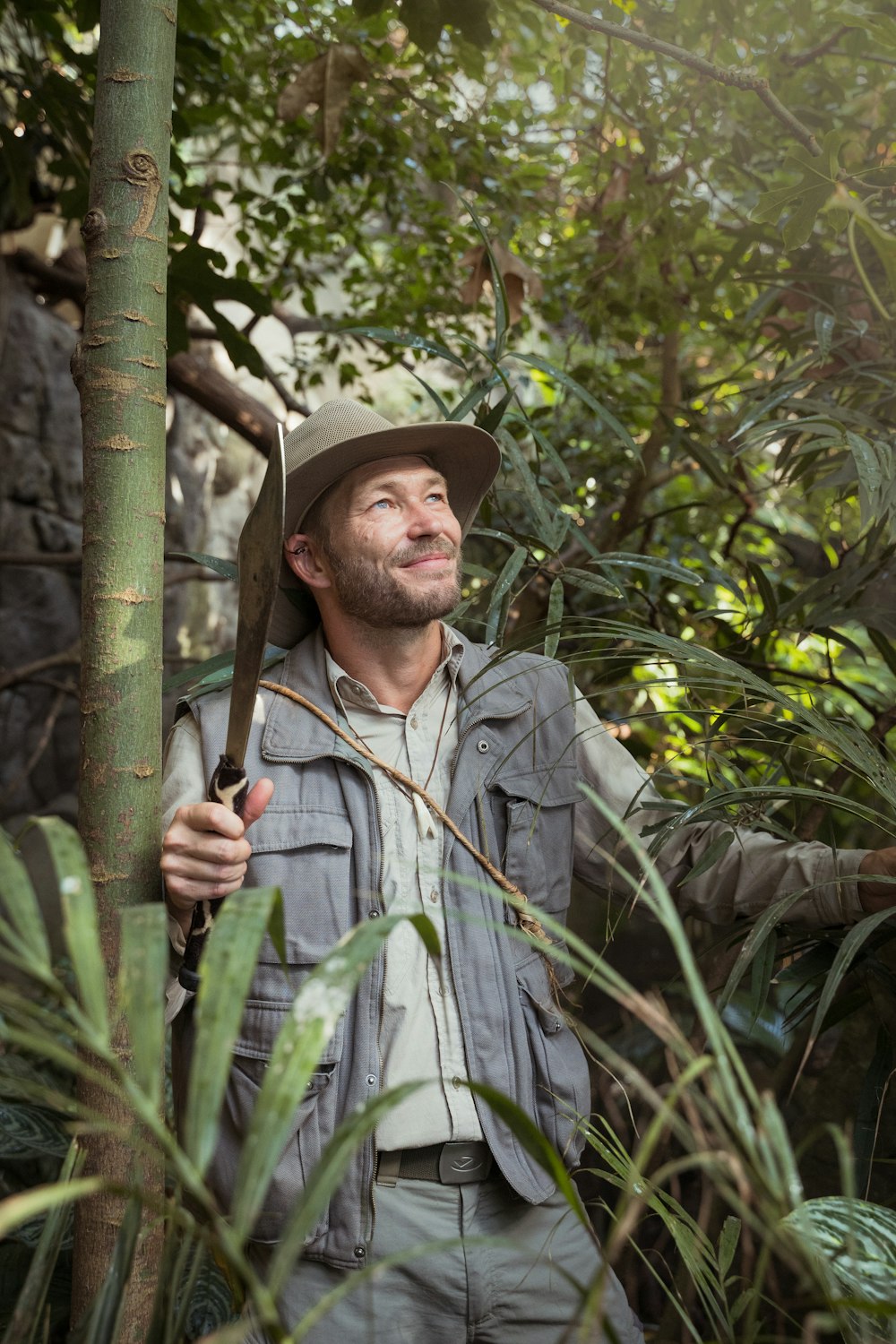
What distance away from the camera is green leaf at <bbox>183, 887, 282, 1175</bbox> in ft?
1.60

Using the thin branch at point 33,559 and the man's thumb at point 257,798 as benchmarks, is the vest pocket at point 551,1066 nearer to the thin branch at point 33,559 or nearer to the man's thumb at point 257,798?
the man's thumb at point 257,798

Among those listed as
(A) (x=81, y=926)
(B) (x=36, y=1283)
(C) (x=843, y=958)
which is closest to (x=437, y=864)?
(C) (x=843, y=958)

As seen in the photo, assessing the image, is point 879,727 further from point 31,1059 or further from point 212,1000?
point 31,1059

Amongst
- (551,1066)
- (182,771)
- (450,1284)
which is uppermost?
(182,771)

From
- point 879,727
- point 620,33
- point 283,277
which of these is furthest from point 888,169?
point 283,277

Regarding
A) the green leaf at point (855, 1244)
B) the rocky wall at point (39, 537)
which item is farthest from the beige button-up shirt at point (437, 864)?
the rocky wall at point (39, 537)

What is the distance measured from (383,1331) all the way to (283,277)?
268 centimetres

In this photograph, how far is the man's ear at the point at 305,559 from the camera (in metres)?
1.76

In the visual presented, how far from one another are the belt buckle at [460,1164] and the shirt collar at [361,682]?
60cm

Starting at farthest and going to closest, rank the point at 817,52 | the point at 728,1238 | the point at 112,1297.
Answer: the point at 817,52, the point at 728,1238, the point at 112,1297

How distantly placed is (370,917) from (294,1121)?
0.26m

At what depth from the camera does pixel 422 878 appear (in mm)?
1514

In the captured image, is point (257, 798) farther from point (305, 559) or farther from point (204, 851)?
point (305, 559)

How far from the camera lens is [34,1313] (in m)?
0.71
